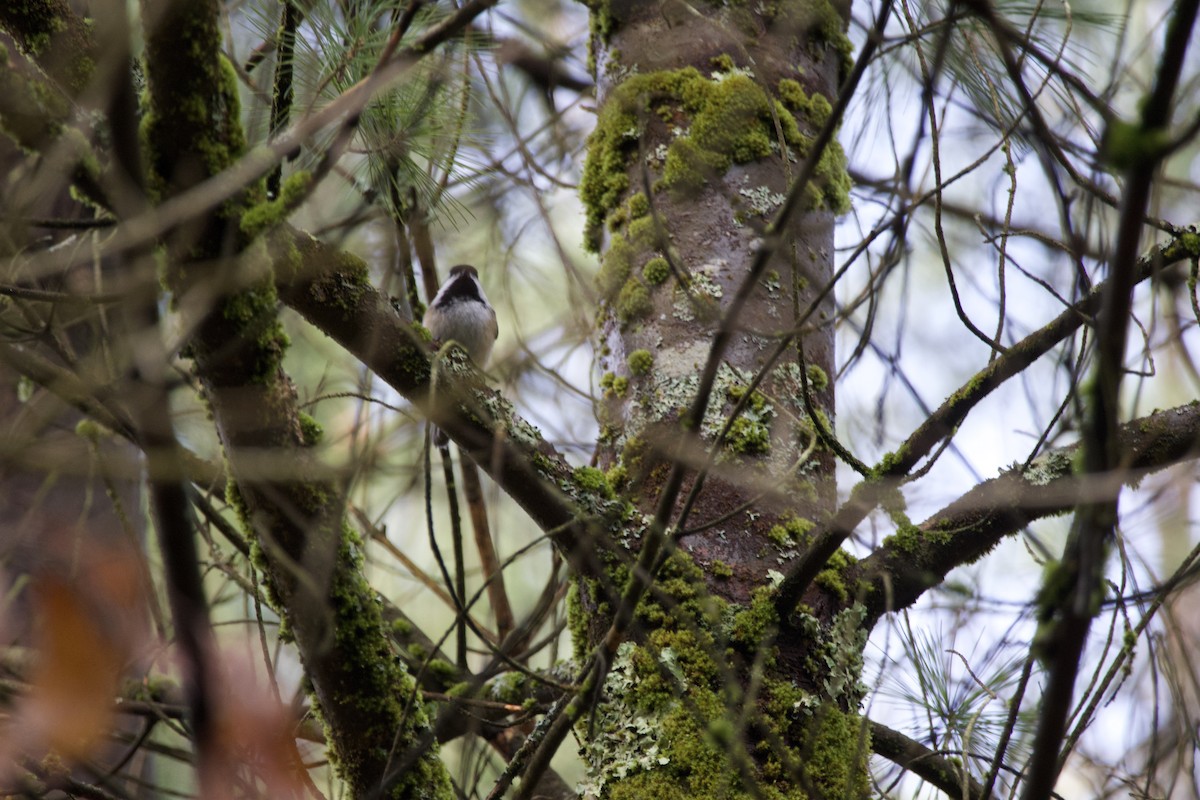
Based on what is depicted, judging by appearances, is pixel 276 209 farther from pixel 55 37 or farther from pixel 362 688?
pixel 362 688

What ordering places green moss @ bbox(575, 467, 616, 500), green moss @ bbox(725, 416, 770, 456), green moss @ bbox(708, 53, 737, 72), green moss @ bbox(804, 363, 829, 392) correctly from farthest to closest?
1. green moss @ bbox(708, 53, 737, 72)
2. green moss @ bbox(804, 363, 829, 392)
3. green moss @ bbox(725, 416, 770, 456)
4. green moss @ bbox(575, 467, 616, 500)

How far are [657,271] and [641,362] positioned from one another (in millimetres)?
229

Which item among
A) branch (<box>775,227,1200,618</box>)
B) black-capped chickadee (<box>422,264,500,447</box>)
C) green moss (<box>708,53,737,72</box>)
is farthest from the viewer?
black-capped chickadee (<box>422,264,500,447</box>)

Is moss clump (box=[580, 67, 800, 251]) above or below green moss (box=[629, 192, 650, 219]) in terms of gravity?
above

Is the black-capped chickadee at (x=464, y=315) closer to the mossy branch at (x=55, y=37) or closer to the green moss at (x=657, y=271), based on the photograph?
the green moss at (x=657, y=271)

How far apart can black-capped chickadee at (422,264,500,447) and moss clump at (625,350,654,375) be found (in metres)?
1.65

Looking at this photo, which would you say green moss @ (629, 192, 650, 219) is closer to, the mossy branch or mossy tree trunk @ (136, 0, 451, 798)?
mossy tree trunk @ (136, 0, 451, 798)

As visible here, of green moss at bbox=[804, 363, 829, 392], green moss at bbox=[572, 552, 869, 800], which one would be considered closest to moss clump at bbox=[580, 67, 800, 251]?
green moss at bbox=[804, 363, 829, 392]

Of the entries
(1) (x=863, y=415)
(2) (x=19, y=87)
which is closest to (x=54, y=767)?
(2) (x=19, y=87)

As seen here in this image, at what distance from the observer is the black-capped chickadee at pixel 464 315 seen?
3.90 m

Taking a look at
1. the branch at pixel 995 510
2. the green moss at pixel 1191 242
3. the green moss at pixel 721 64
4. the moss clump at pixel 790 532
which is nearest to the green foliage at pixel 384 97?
the green moss at pixel 721 64

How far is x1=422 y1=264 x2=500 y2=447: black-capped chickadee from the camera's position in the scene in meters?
3.90

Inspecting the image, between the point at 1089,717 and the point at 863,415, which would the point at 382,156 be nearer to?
the point at 1089,717

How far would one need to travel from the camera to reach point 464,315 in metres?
3.90
